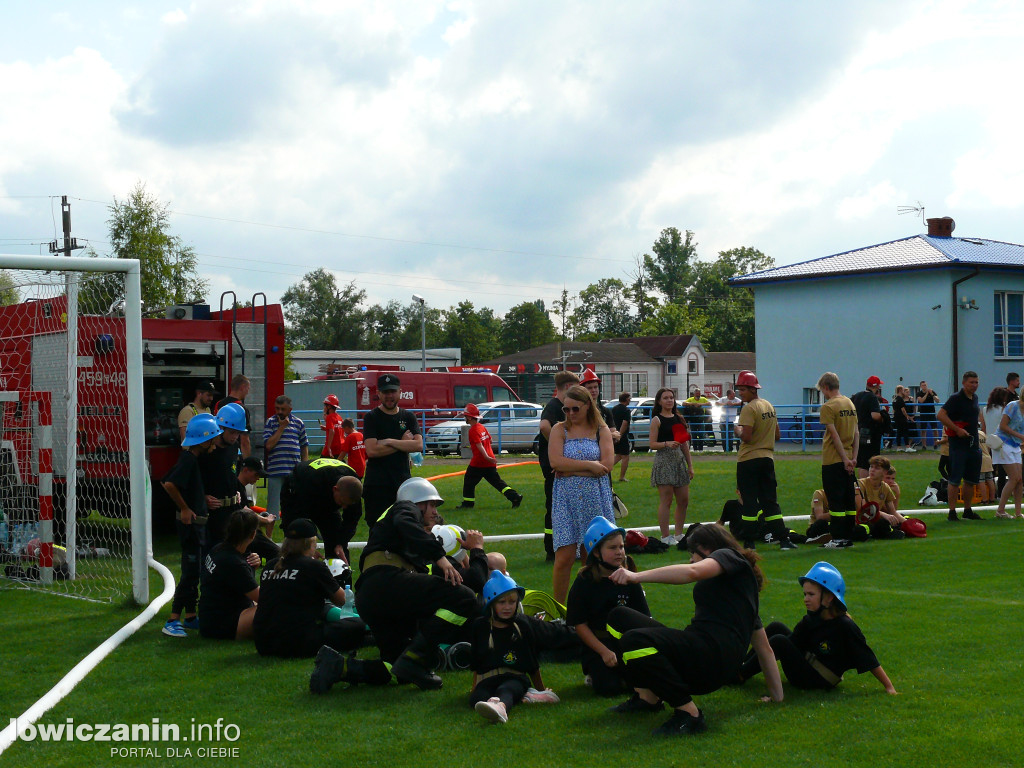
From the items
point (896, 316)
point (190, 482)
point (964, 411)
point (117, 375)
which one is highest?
point (896, 316)

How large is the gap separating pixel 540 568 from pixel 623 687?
14.8 ft

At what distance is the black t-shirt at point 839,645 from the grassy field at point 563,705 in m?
0.18

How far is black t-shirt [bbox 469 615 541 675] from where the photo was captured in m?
5.75

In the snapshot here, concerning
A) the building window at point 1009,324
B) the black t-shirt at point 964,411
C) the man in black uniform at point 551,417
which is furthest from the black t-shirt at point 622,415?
the building window at point 1009,324

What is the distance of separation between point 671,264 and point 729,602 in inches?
4170

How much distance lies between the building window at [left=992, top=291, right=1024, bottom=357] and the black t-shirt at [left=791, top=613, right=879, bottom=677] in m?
35.0

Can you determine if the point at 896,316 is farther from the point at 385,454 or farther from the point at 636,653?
the point at 636,653

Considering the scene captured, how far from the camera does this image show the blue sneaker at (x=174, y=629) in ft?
25.4

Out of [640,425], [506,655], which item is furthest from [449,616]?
[640,425]

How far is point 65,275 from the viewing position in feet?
33.9

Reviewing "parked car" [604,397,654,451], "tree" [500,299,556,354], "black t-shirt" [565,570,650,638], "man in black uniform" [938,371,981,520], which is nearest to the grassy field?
"black t-shirt" [565,570,650,638]

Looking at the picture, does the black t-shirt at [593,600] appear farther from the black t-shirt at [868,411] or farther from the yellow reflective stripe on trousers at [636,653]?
the black t-shirt at [868,411]

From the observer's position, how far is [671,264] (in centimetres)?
10919

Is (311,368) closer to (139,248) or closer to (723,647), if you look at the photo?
(139,248)
